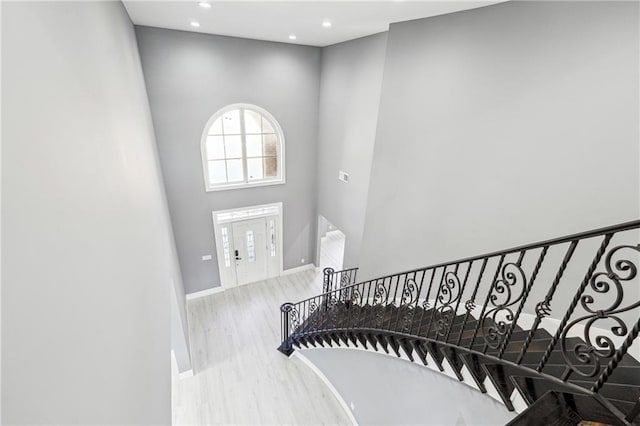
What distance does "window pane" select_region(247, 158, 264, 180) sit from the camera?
701 centimetres

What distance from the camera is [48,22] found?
4.44 feet

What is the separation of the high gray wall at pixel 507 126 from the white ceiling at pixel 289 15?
1.11ft

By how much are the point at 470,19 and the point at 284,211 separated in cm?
557

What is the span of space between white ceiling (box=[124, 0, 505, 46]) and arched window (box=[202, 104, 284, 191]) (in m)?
1.65

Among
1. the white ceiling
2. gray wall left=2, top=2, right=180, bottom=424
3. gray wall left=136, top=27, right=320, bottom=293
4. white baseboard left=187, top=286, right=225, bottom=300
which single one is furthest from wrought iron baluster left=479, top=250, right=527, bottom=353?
white baseboard left=187, top=286, right=225, bottom=300

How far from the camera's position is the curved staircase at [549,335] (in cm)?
139

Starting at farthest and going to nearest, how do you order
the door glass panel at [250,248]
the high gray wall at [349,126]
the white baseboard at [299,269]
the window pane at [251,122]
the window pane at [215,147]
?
the white baseboard at [299,269] < the door glass panel at [250,248] < the window pane at [251,122] < the window pane at [215,147] < the high gray wall at [349,126]

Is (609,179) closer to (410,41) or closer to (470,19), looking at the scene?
(470,19)

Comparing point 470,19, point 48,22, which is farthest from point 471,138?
point 48,22

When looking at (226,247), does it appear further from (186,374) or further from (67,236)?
(67,236)

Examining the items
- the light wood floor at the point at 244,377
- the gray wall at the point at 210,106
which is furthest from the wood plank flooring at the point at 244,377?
the gray wall at the point at 210,106

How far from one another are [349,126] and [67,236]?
5.40m

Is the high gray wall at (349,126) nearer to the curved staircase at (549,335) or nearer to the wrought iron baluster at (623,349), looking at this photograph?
the curved staircase at (549,335)

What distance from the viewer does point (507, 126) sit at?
326 centimetres
